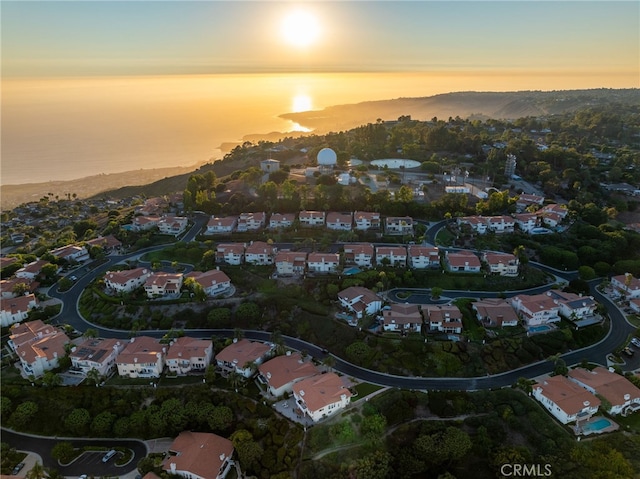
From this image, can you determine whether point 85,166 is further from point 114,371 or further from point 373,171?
point 114,371

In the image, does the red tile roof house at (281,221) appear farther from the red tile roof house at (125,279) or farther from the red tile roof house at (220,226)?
the red tile roof house at (125,279)

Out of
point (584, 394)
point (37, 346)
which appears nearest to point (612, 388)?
point (584, 394)

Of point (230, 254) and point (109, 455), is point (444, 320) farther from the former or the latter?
point (109, 455)

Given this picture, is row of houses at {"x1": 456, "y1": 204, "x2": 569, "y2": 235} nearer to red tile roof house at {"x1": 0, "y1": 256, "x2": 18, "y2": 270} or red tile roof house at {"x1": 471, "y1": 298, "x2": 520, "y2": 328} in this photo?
red tile roof house at {"x1": 471, "y1": 298, "x2": 520, "y2": 328}

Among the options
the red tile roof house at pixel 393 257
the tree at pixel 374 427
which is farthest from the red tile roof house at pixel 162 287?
the tree at pixel 374 427

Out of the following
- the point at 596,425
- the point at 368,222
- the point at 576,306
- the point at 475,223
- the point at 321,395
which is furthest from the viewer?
the point at 368,222

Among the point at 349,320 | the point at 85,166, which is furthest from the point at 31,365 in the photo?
the point at 85,166
